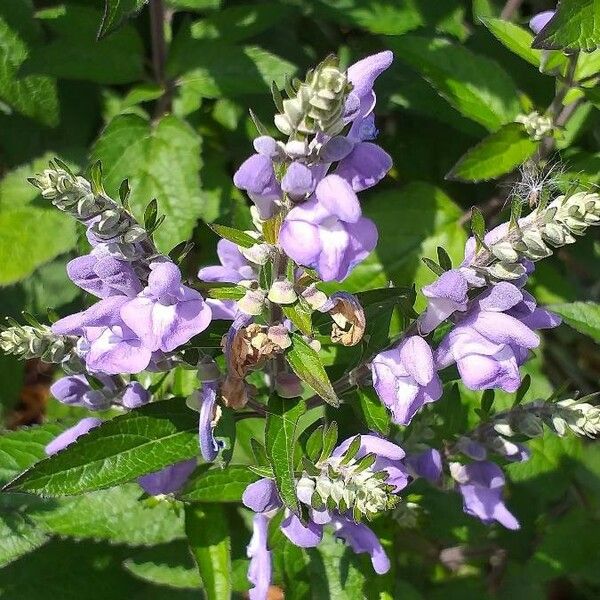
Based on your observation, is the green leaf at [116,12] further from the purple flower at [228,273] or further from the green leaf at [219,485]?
the green leaf at [219,485]

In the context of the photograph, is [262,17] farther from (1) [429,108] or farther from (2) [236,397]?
(2) [236,397]

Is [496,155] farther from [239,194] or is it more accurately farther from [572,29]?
[239,194]

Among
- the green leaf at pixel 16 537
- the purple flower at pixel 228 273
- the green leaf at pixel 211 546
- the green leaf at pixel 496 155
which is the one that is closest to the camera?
the purple flower at pixel 228 273

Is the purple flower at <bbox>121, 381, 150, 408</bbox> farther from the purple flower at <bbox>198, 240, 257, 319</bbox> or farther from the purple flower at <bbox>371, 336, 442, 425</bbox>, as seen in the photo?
the purple flower at <bbox>371, 336, 442, 425</bbox>

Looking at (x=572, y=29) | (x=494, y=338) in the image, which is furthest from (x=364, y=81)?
(x=572, y=29)

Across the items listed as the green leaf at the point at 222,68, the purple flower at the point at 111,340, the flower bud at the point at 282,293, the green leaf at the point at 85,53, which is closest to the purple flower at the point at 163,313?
the purple flower at the point at 111,340

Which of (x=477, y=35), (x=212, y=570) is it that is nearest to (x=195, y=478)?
(x=212, y=570)
